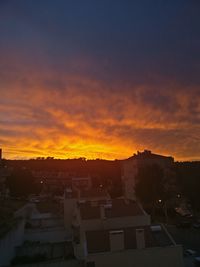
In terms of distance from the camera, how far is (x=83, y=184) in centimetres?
Result: 9994

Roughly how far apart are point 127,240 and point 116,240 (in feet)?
2.75

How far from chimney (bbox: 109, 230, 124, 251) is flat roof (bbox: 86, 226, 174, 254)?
25 cm

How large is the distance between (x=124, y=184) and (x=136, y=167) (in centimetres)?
708

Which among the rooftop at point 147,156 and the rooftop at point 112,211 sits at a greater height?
the rooftop at point 147,156

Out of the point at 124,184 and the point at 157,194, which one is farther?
the point at 124,184

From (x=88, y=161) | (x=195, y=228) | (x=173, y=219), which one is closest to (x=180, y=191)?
(x=173, y=219)

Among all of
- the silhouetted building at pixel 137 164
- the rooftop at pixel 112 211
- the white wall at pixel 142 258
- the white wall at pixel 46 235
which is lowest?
the white wall at pixel 142 258

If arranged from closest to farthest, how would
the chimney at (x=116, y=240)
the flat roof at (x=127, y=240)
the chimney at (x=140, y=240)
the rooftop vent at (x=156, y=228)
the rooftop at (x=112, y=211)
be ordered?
the flat roof at (x=127, y=240) < the chimney at (x=116, y=240) < the chimney at (x=140, y=240) < the rooftop vent at (x=156, y=228) < the rooftop at (x=112, y=211)

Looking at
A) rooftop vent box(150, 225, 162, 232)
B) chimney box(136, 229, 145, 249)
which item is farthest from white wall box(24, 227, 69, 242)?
chimney box(136, 229, 145, 249)

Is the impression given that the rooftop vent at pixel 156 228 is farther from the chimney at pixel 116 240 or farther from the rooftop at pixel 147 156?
the rooftop at pixel 147 156

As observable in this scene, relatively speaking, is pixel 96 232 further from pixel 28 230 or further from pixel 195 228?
pixel 195 228

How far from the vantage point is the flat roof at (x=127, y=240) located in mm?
22867

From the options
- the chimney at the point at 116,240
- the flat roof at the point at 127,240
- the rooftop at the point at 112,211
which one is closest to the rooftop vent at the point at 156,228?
the flat roof at the point at 127,240

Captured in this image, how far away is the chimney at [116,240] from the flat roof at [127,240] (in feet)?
0.82
